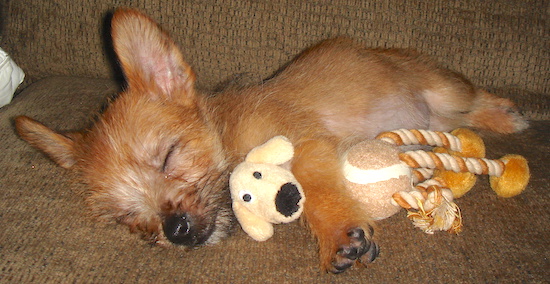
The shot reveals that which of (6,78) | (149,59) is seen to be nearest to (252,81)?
(149,59)

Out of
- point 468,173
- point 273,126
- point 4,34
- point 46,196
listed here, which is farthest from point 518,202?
point 4,34

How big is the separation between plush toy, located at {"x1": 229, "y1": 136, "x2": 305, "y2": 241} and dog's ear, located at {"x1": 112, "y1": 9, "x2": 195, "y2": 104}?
2.77 ft

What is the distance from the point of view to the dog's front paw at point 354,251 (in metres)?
2.09

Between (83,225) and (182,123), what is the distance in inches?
31.3

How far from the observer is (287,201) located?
2.02m

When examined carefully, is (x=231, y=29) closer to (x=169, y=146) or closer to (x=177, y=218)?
(x=169, y=146)

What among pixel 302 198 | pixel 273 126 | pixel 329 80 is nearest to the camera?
pixel 302 198

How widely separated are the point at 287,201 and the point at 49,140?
1616 mm

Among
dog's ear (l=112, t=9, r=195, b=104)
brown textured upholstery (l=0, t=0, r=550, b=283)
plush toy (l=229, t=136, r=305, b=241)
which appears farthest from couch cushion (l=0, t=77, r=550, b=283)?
dog's ear (l=112, t=9, r=195, b=104)

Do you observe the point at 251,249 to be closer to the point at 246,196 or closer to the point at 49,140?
the point at 246,196

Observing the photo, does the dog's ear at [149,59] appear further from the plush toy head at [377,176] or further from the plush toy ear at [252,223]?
the plush toy head at [377,176]

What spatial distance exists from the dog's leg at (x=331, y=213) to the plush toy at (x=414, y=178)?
Answer: 0.27 ft

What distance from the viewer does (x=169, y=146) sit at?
2.47 meters

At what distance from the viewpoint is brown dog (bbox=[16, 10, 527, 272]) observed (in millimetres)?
2299
